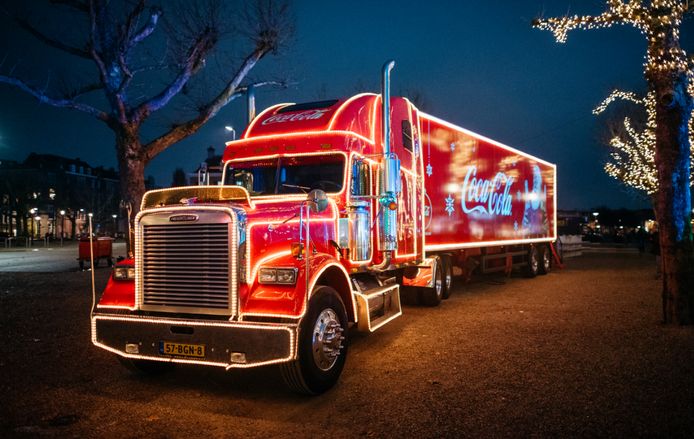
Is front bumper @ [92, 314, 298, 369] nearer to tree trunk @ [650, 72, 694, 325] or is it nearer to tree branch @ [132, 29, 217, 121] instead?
tree trunk @ [650, 72, 694, 325]

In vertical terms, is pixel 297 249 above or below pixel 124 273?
above

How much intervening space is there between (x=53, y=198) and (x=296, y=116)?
6683cm

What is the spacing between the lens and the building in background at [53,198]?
57.7 m

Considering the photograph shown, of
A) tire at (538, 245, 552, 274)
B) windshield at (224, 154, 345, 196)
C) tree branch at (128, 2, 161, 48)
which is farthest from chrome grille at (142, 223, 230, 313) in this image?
tire at (538, 245, 552, 274)

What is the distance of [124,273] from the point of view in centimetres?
563

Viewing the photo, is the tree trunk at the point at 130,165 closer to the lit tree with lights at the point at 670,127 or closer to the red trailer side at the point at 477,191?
the red trailer side at the point at 477,191

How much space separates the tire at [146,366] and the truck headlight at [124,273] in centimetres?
92

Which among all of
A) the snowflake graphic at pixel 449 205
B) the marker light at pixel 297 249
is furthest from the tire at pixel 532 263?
the marker light at pixel 297 249

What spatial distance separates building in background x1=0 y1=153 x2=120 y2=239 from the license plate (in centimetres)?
4199

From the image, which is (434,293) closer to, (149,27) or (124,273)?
(124,273)

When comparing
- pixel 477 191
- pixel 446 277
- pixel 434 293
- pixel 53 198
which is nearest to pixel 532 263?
pixel 477 191

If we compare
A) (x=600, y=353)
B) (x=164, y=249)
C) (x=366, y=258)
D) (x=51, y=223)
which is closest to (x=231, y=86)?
(x=366, y=258)

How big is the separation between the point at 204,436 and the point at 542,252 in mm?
16175

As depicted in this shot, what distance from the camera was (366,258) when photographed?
7.19 m
